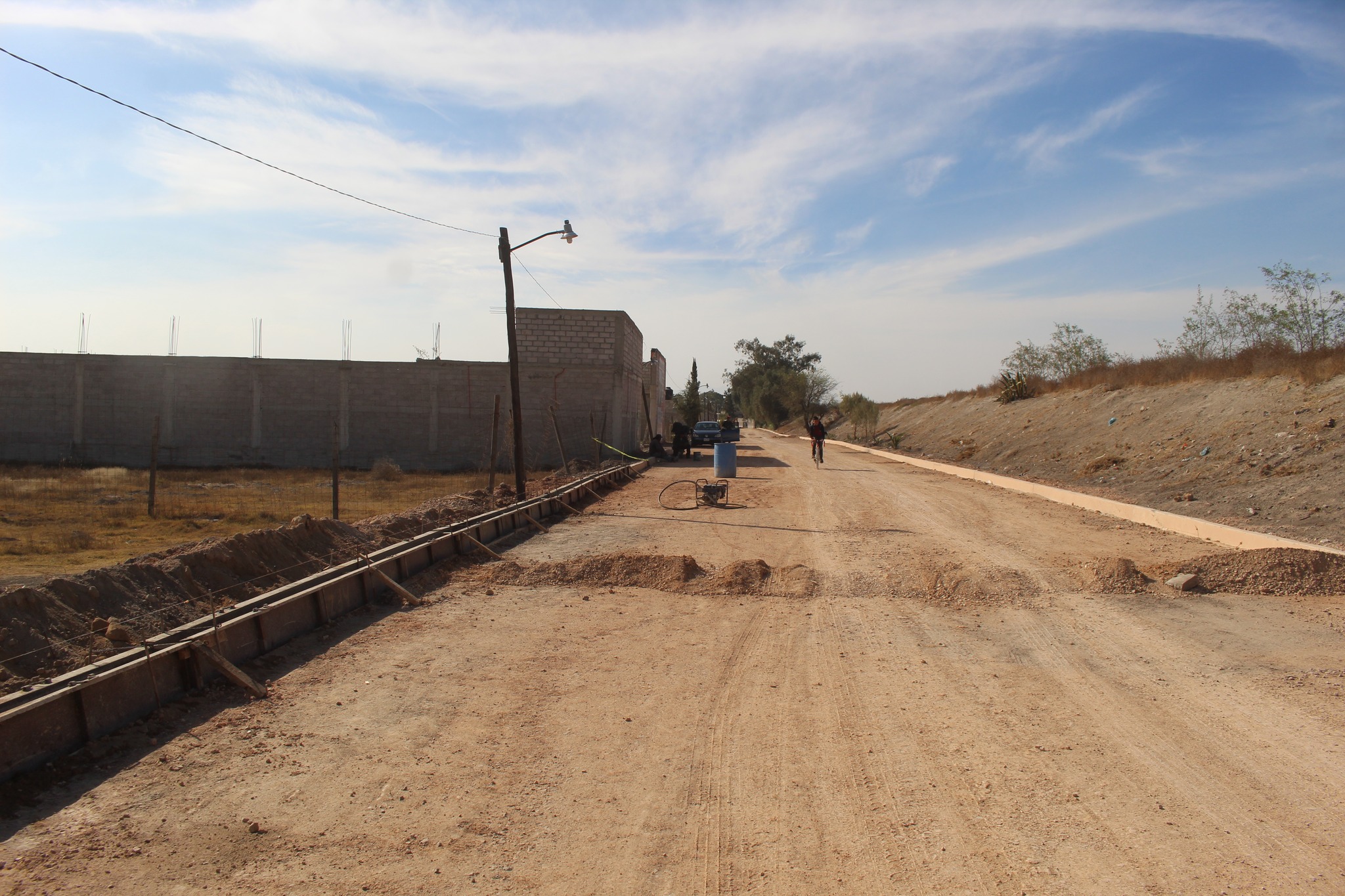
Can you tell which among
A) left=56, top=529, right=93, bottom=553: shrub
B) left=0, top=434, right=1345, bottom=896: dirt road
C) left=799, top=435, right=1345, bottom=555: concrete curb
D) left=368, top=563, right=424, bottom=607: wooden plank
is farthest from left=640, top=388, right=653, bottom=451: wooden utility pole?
left=0, top=434, right=1345, bottom=896: dirt road

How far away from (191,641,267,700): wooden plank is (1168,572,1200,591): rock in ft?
30.9

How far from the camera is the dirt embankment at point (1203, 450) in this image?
44.7ft

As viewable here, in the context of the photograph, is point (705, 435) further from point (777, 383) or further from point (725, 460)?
point (777, 383)

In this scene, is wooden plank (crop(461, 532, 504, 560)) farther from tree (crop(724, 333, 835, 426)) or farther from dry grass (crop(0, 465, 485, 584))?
tree (crop(724, 333, 835, 426))

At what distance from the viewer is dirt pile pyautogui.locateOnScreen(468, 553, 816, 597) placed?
949 cm

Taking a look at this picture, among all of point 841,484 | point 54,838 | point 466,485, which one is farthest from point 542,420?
point 54,838

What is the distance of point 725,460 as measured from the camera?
72.7ft

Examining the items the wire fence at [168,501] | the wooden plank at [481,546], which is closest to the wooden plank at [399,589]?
the wooden plank at [481,546]

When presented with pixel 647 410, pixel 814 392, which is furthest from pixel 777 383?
pixel 647 410

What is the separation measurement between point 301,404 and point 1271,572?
30.6 m

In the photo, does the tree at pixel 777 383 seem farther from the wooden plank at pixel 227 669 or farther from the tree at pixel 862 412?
the wooden plank at pixel 227 669

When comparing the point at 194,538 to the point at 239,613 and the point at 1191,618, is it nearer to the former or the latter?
the point at 239,613

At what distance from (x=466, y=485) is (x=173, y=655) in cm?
1651

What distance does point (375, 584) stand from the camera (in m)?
8.67
